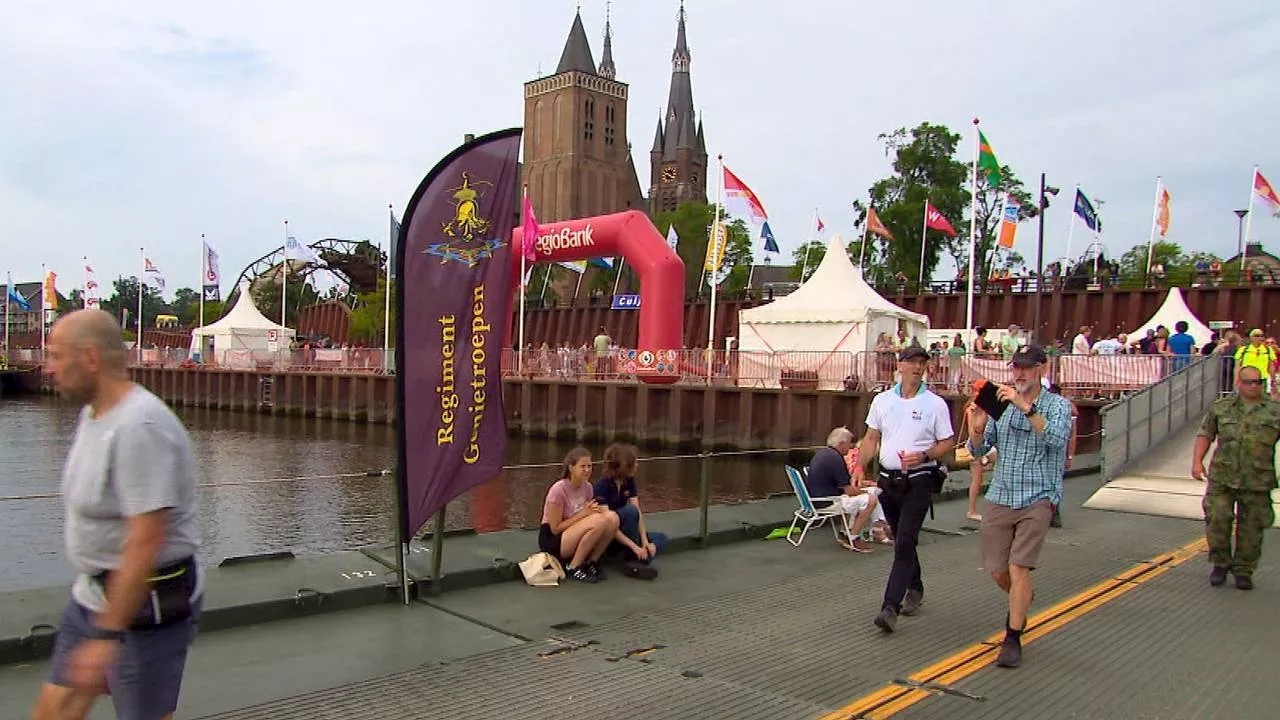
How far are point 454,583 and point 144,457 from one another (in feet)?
13.8

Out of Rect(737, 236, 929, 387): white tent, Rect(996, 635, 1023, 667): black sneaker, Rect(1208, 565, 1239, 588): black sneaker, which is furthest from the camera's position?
Rect(737, 236, 929, 387): white tent

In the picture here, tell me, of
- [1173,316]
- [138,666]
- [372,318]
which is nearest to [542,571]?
[138,666]

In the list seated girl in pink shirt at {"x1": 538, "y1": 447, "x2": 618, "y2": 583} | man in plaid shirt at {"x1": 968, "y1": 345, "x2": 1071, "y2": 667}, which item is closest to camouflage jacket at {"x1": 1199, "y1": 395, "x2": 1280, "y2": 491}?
man in plaid shirt at {"x1": 968, "y1": 345, "x2": 1071, "y2": 667}

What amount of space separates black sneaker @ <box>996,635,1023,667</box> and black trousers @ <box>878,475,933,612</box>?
76cm

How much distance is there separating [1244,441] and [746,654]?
4767 millimetres

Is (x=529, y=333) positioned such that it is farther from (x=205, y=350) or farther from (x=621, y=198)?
(x=621, y=198)

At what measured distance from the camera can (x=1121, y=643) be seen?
5902 mm

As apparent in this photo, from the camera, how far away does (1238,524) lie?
7547mm

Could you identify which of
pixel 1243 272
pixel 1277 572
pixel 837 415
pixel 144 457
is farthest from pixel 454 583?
pixel 1243 272

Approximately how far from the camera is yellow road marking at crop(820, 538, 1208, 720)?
4758 mm

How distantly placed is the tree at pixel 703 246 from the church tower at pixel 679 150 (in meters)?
49.6

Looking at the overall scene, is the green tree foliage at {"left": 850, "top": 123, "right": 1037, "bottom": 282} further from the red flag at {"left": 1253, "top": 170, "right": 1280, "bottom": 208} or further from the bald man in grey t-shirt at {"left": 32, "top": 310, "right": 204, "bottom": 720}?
the bald man in grey t-shirt at {"left": 32, "top": 310, "right": 204, "bottom": 720}

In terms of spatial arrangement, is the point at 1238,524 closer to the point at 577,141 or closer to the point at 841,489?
the point at 841,489

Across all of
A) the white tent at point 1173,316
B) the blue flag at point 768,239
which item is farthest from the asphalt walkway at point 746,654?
the blue flag at point 768,239
